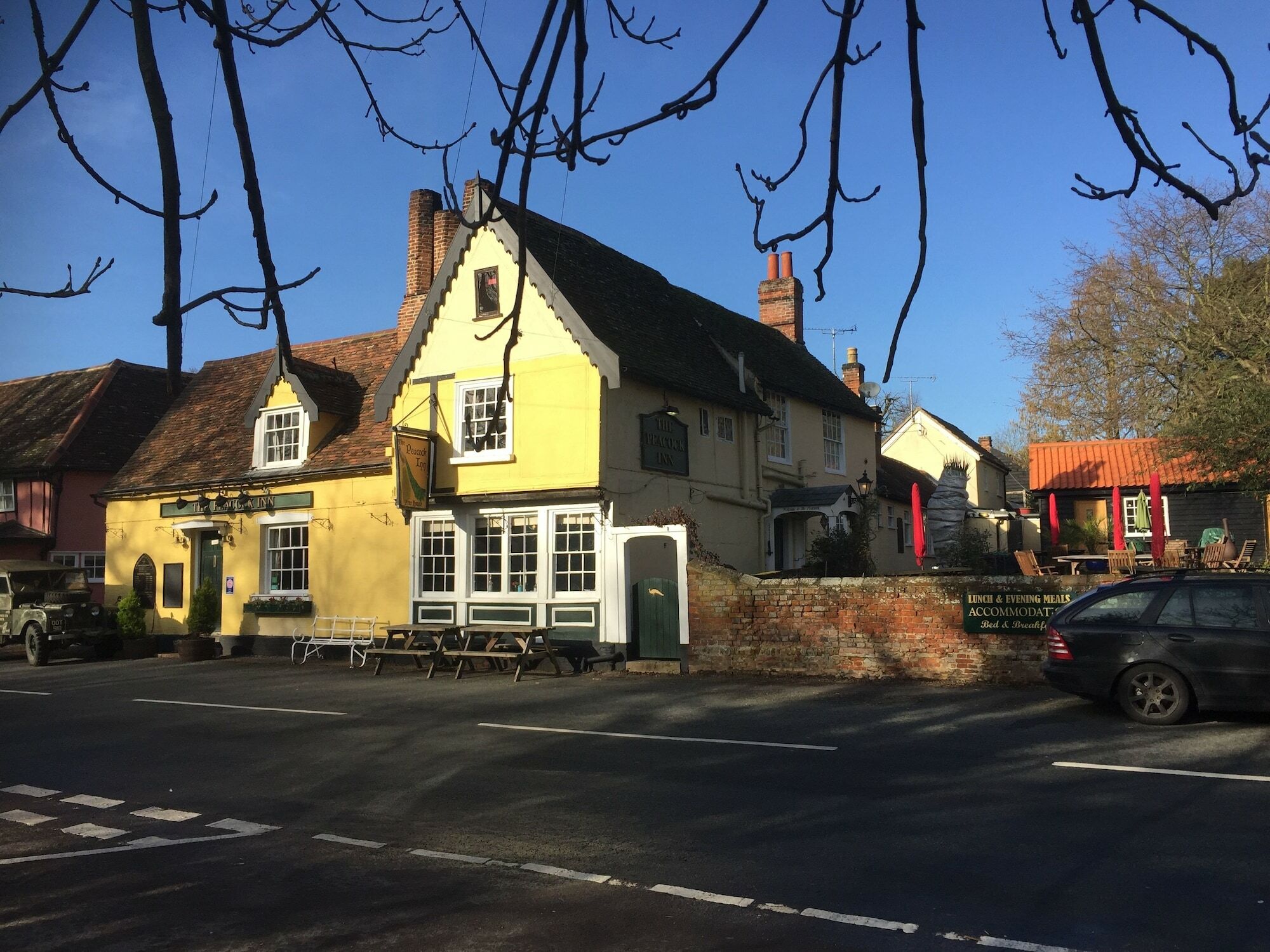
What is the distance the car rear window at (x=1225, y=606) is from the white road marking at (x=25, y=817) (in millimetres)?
11161

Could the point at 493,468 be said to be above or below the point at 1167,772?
above

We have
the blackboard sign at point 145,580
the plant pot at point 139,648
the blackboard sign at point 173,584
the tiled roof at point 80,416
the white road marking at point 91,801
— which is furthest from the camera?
the tiled roof at point 80,416

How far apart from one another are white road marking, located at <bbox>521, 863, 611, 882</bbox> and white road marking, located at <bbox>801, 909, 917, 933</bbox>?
1.31 meters

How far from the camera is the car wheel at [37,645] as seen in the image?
23.9 m

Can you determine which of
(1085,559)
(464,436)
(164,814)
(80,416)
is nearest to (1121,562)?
(1085,559)

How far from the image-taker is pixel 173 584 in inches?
1036

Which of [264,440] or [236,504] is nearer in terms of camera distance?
[236,504]

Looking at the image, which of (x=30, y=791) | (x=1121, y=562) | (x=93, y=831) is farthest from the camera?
(x=1121, y=562)

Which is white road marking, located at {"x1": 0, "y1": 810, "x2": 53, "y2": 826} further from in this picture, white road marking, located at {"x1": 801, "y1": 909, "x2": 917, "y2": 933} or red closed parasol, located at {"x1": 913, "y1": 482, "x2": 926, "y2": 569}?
red closed parasol, located at {"x1": 913, "y1": 482, "x2": 926, "y2": 569}

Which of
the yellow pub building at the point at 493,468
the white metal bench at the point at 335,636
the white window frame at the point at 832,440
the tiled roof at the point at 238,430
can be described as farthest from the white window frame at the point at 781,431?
the white metal bench at the point at 335,636

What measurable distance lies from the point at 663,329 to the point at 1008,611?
11015 mm

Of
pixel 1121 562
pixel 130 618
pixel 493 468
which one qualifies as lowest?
pixel 130 618

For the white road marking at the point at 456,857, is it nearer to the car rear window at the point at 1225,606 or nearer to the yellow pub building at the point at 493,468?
the car rear window at the point at 1225,606

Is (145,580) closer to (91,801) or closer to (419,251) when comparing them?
(419,251)
